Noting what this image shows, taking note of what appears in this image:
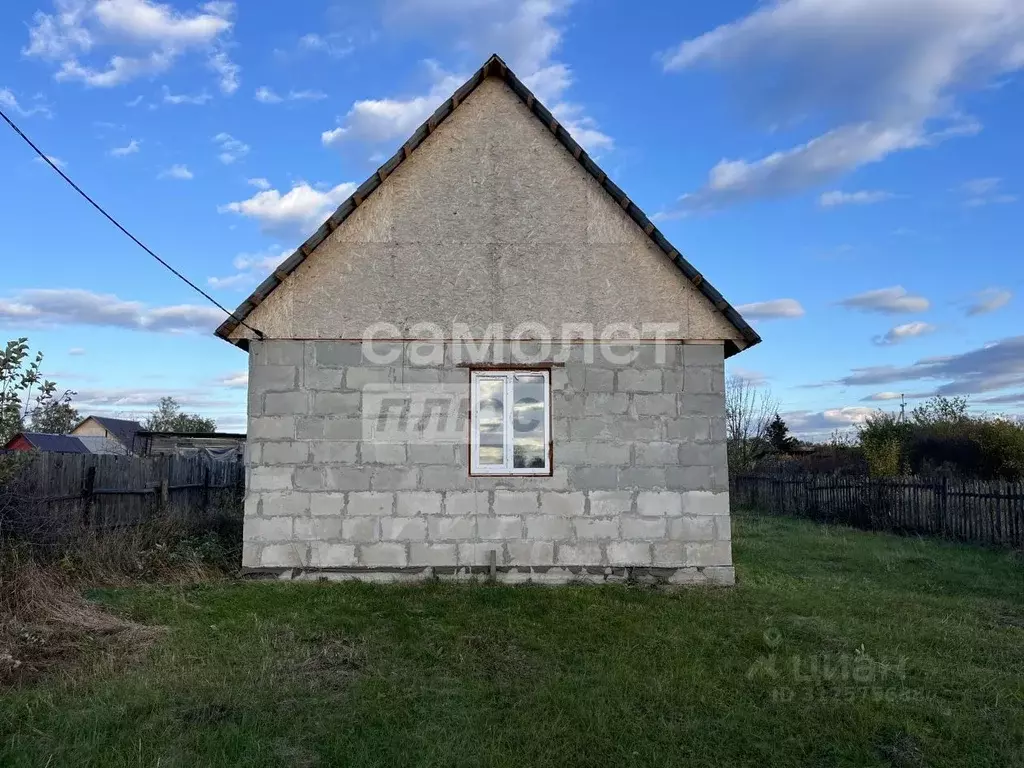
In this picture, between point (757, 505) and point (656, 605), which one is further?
point (757, 505)

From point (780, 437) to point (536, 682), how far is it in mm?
31650

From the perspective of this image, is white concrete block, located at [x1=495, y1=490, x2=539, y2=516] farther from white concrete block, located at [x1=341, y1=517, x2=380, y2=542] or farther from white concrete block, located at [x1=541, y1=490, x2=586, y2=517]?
white concrete block, located at [x1=341, y1=517, x2=380, y2=542]

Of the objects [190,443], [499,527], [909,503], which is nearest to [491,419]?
[499,527]

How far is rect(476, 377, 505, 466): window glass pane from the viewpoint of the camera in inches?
348

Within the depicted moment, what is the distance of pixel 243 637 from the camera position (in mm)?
6449

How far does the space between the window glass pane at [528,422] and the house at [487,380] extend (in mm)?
27

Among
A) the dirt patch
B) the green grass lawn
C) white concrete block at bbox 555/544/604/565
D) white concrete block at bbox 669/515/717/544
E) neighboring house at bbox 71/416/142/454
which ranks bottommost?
the green grass lawn

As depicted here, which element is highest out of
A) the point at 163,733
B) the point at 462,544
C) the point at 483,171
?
the point at 483,171

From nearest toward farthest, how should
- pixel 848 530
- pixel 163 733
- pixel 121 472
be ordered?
pixel 163 733, pixel 121 472, pixel 848 530

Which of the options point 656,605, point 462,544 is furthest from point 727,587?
point 462,544

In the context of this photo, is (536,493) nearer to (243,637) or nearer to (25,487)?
(243,637)

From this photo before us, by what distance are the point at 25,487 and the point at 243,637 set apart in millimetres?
3876

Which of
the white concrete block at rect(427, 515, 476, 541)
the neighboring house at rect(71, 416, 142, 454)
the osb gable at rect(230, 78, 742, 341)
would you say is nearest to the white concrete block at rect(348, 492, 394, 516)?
the white concrete block at rect(427, 515, 476, 541)

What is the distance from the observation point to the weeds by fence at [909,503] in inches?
523
